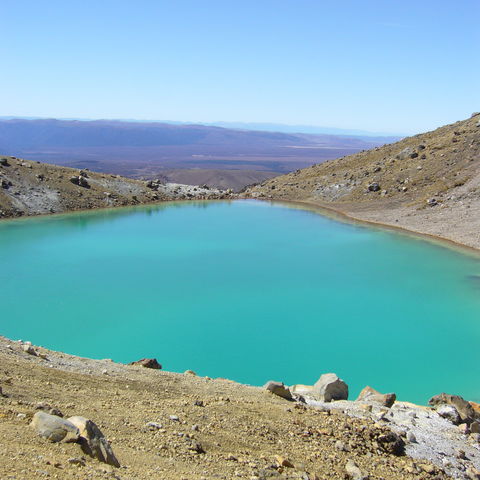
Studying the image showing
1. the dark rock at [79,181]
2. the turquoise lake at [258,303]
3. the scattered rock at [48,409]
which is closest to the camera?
the scattered rock at [48,409]

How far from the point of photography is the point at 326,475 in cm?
783

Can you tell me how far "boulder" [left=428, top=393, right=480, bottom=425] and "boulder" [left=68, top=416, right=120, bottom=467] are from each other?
808cm

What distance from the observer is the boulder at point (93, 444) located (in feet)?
20.6

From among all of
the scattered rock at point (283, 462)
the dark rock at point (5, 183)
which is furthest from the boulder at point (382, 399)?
the dark rock at point (5, 183)

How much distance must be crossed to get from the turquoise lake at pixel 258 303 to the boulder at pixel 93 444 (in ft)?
27.9

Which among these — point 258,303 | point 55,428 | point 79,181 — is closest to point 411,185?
point 258,303

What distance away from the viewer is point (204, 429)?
8.41 meters

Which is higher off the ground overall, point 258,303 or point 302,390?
point 302,390

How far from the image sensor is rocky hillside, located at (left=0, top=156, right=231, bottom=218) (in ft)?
144

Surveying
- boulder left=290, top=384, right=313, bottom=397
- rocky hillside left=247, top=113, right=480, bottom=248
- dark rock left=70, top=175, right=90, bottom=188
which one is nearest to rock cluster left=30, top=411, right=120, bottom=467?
boulder left=290, top=384, right=313, bottom=397

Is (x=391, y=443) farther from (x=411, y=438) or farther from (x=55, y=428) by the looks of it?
(x=55, y=428)

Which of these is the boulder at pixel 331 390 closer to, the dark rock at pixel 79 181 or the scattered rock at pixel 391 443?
the scattered rock at pixel 391 443

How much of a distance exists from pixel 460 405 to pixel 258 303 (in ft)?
34.1

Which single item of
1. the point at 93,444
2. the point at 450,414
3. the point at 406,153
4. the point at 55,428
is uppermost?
the point at 406,153
